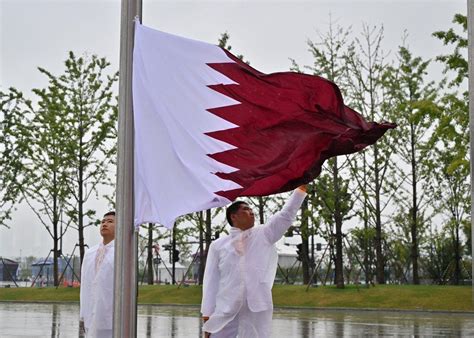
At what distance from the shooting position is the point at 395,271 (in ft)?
145

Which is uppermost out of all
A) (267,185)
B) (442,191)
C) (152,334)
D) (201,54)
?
(442,191)

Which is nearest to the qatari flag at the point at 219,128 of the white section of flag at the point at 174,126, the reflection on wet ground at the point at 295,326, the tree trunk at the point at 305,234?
the white section of flag at the point at 174,126

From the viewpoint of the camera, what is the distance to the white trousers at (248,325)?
7691 mm

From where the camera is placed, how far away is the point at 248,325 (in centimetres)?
775

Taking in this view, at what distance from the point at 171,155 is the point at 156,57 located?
51 cm

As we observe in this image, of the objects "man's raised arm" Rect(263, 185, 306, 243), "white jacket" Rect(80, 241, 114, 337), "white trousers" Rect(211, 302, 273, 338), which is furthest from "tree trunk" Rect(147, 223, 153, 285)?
"man's raised arm" Rect(263, 185, 306, 243)

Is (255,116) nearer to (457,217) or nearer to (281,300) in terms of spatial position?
(281,300)

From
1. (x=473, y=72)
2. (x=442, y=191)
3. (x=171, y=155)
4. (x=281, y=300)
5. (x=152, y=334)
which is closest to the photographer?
(x=473, y=72)

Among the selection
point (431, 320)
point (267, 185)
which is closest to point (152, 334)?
point (431, 320)

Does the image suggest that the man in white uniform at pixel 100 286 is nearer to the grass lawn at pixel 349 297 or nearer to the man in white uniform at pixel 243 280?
the man in white uniform at pixel 243 280

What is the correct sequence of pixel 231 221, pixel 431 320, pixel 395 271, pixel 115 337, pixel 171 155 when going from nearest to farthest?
pixel 115 337, pixel 171 155, pixel 231 221, pixel 431 320, pixel 395 271

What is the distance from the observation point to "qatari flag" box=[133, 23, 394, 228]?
14.5ft

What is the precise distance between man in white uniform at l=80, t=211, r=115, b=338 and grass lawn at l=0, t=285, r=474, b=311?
1950 cm

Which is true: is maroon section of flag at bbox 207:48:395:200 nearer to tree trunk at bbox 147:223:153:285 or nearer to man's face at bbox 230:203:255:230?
man's face at bbox 230:203:255:230
